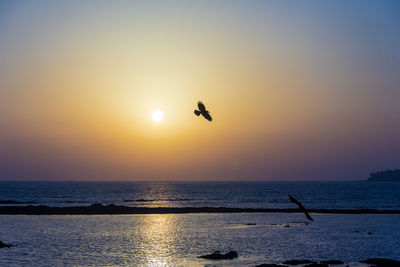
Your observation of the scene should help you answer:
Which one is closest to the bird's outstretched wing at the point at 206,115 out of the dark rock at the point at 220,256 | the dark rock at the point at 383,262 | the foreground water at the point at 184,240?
the foreground water at the point at 184,240

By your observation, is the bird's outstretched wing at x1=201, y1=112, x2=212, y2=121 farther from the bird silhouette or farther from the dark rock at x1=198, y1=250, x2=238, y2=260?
the dark rock at x1=198, y1=250, x2=238, y2=260

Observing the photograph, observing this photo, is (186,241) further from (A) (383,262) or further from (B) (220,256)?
(A) (383,262)

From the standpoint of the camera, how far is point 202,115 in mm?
17141

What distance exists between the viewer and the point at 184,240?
50281 mm

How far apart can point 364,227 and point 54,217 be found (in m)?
49.9

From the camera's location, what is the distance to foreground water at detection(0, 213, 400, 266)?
130 feet

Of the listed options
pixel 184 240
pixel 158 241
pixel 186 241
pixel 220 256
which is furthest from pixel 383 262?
pixel 158 241

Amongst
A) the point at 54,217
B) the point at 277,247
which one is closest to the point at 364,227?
the point at 277,247

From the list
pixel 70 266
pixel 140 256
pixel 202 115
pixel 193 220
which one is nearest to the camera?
pixel 202 115

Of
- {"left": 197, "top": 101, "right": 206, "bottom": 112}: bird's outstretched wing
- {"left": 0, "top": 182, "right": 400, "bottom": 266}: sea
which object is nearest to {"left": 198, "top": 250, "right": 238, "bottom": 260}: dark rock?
{"left": 0, "top": 182, "right": 400, "bottom": 266}: sea

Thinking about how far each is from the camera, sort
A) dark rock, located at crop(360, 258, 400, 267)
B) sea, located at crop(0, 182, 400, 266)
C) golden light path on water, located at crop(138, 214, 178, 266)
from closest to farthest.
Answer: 1. dark rock, located at crop(360, 258, 400, 267)
2. golden light path on water, located at crop(138, 214, 178, 266)
3. sea, located at crop(0, 182, 400, 266)

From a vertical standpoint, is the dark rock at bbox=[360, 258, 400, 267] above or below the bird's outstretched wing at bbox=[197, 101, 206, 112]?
below

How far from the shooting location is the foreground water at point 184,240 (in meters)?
39.6

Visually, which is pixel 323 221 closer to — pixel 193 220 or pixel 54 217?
pixel 193 220
